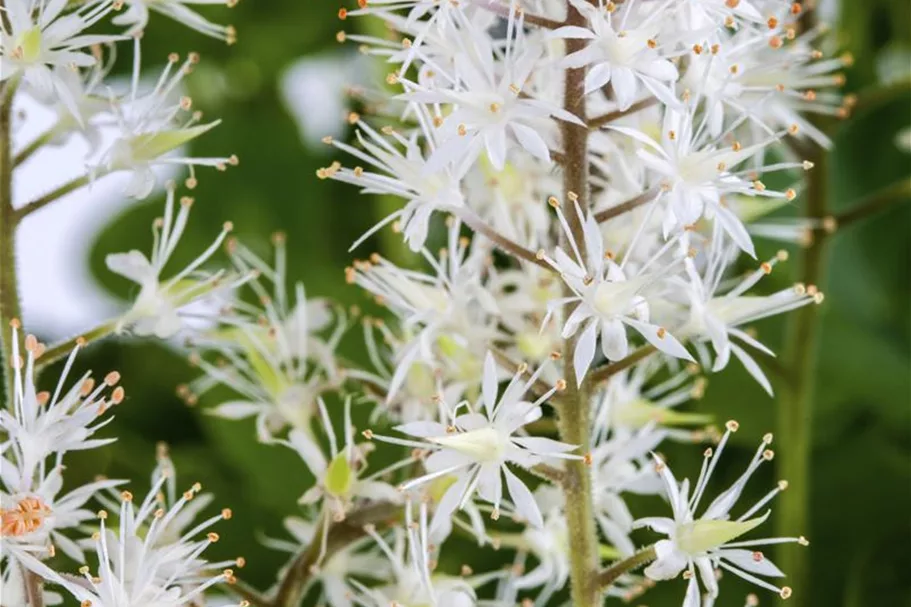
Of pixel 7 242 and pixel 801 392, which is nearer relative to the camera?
pixel 7 242

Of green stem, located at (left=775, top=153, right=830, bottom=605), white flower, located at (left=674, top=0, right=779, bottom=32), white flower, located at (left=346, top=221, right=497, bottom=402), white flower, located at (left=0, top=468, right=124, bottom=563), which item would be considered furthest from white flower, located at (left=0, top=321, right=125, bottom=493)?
green stem, located at (left=775, top=153, right=830, bottom=605)

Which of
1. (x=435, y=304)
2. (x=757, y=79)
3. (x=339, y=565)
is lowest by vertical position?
(x=339, y=565)

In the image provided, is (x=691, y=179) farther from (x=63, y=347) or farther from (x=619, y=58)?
(x=63, y=347)

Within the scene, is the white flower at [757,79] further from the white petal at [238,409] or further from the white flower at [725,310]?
the white petal at [238,409]

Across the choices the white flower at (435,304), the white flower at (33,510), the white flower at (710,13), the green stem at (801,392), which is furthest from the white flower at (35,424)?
the green stem at (801,392)

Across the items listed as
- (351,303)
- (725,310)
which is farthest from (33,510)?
(351,303)

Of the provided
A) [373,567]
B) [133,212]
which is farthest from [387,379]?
[133,212]
